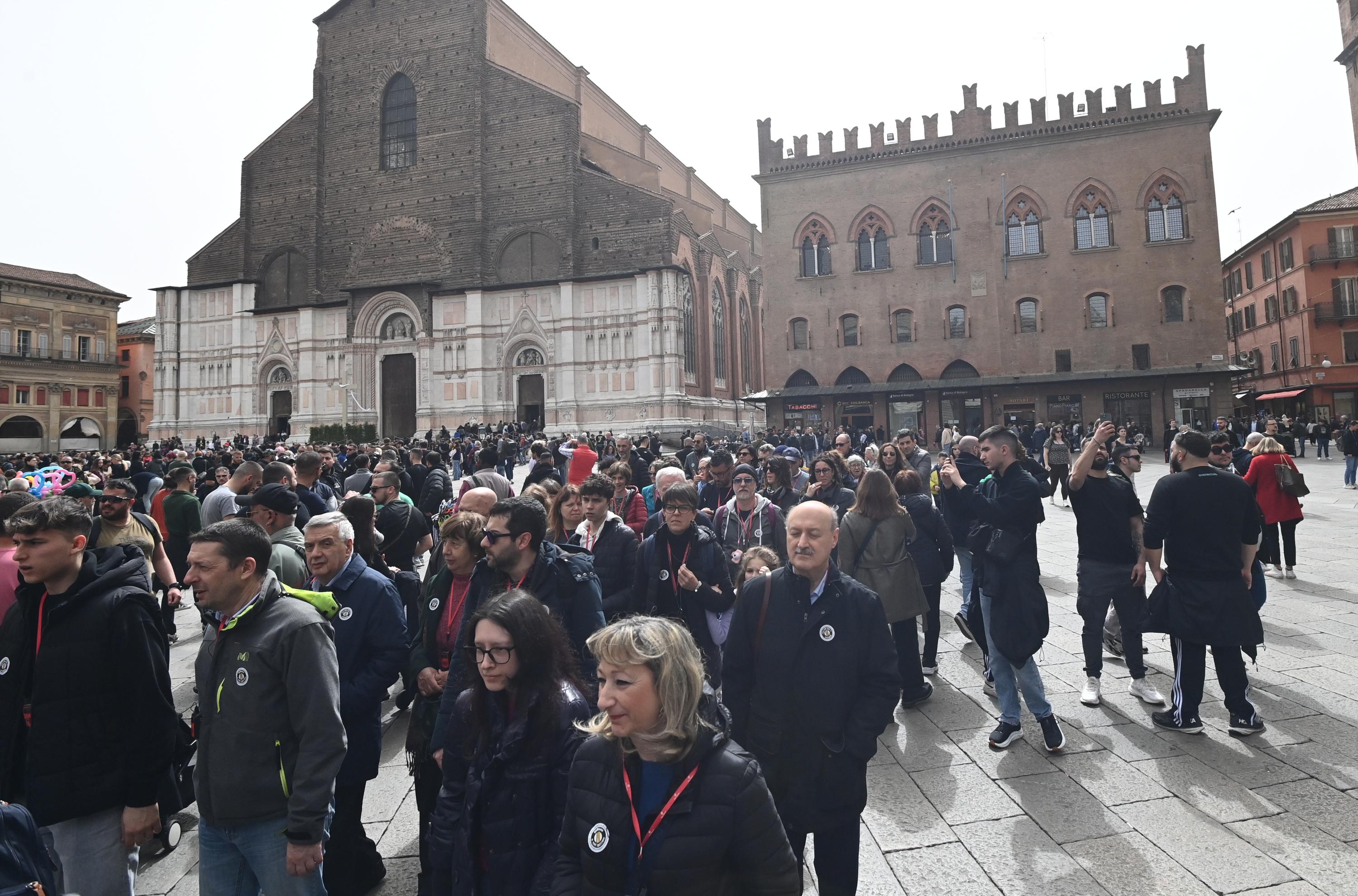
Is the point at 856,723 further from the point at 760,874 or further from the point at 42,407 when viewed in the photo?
the point at 42,407

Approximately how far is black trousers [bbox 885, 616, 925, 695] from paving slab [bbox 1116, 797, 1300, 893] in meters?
1.69

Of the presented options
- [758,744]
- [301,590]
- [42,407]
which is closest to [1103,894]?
[758,744]

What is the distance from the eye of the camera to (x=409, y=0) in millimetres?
38219

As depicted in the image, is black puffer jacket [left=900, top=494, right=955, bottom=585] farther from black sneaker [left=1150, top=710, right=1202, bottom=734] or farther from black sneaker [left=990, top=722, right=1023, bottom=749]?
black sneaker [left=1150, top=710, right=1202, bottom=734]

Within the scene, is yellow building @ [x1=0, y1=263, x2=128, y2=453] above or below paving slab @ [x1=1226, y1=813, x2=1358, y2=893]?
above

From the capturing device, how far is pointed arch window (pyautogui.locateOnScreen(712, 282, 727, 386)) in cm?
4141

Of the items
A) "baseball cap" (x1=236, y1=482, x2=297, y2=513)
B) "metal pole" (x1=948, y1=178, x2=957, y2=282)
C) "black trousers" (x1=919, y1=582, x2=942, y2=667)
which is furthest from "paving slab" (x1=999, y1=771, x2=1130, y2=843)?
"metal pole" (x1=948, y1=178, x2=957, y2=282)

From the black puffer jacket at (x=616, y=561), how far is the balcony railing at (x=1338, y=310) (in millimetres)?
44290

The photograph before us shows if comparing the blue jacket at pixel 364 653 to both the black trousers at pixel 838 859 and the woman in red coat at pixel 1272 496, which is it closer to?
the black trousers at pixel 838 859

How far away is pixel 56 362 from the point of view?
166ft

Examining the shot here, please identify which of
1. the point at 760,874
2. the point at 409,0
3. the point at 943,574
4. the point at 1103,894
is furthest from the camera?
the point at 409,0

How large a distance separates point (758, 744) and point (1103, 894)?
172 cm

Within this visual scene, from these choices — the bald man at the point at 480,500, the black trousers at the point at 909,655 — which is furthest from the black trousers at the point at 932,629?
the bald man at the point at 480,500

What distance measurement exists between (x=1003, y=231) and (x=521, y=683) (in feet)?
117
